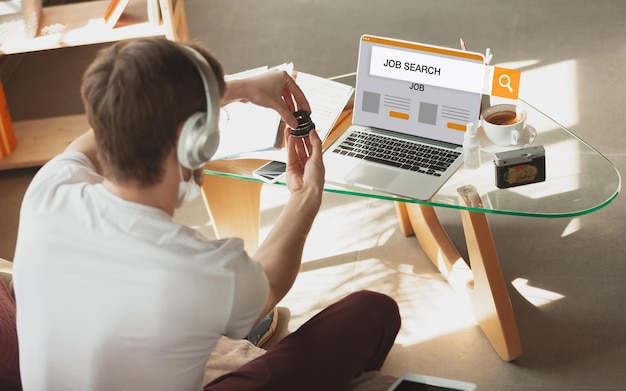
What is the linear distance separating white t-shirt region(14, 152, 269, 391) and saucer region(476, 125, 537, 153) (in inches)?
37.7

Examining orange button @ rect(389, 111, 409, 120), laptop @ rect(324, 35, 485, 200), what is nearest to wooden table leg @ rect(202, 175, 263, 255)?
laptop @ rect(324, 35, 485, 200)

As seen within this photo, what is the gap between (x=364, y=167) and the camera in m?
2.29

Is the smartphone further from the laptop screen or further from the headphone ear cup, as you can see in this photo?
the headphone ear cup

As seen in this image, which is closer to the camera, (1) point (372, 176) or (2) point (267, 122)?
(1) point (372, 176)

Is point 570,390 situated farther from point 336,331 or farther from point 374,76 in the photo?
point 374,76

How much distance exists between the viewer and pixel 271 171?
2309 mm

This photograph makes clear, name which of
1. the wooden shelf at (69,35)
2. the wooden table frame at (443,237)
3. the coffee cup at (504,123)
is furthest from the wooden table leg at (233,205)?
the wooden shelf at (69,35)

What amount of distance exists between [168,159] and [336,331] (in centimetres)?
58

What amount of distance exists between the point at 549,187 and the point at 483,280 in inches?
14.4

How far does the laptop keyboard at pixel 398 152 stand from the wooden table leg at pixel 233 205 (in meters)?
0.40

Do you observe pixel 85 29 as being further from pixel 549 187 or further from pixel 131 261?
pixel 131 261

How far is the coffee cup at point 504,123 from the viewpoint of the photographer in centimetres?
226

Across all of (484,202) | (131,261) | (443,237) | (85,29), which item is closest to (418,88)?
(484,202)

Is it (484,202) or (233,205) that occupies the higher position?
(484,202)
